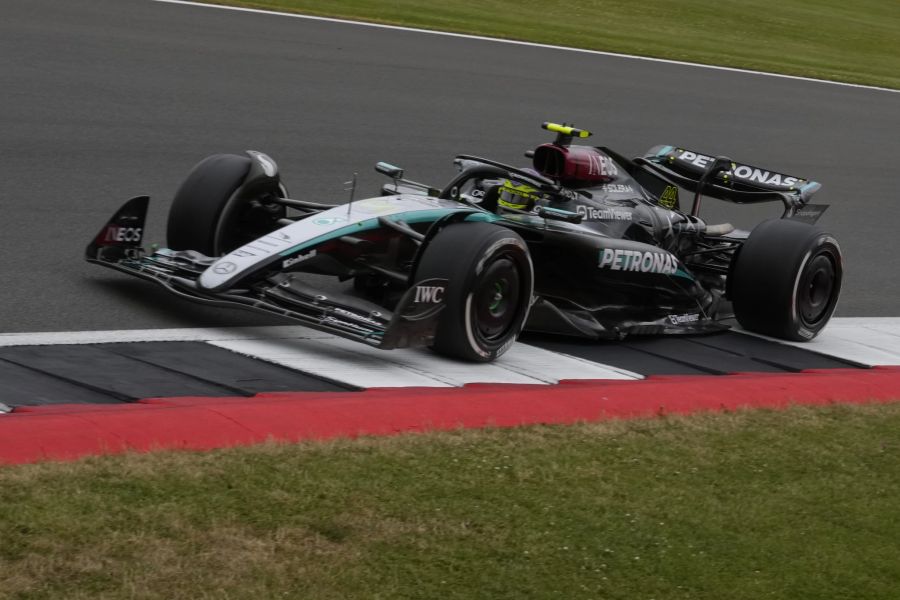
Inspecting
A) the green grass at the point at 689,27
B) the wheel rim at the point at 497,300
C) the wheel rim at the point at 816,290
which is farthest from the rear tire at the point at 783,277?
the green grass at the point at 689,27

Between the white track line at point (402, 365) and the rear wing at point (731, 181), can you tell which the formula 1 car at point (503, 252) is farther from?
the white track line at point (402, 365)

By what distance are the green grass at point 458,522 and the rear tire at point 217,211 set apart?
2.89 meters

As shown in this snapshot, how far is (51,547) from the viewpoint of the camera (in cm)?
404

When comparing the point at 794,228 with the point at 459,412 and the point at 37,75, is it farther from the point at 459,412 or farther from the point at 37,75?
the point at 37,75

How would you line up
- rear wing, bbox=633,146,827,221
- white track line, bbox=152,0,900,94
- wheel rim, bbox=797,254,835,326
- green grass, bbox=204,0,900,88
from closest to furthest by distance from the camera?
wheel rim, bbox=797,254,835,326, rear wing, bbox=633,146,827,221, white track line, bbox=152,0,900,94, green grass, bbox=204,0,900,88

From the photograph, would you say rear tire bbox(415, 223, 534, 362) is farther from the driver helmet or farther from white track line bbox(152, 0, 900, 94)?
white track line bbox(152, 0, 900, 94)

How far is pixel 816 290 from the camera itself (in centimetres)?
900

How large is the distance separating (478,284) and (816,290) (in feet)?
9.68

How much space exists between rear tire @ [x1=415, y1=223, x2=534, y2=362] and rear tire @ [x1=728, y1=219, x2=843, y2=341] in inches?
77.5

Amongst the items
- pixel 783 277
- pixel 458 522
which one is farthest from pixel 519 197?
pixel 458 522

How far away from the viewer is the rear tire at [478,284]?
7.00 m

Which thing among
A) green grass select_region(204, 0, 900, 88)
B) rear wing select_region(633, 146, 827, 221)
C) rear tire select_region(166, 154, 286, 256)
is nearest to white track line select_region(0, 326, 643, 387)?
rear tire select_region(166, 154, 286, 256)

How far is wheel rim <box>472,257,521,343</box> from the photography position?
23.4 feet

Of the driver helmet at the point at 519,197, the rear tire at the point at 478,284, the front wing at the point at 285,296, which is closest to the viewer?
the front wing at the point at 285,296
